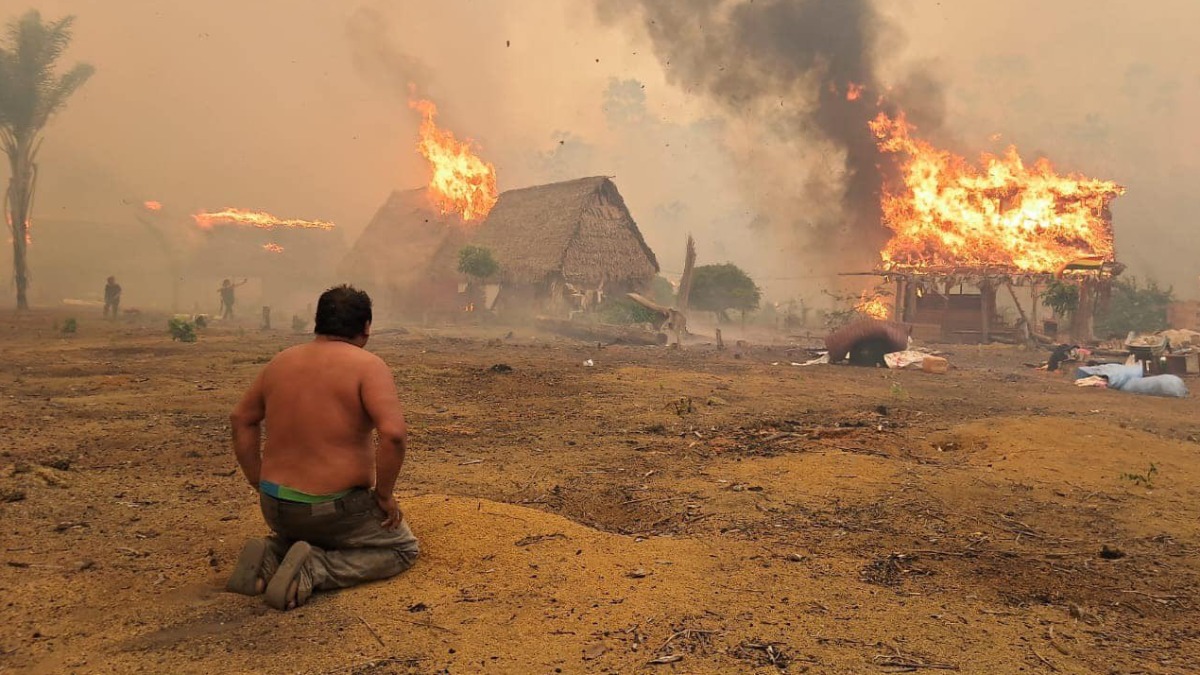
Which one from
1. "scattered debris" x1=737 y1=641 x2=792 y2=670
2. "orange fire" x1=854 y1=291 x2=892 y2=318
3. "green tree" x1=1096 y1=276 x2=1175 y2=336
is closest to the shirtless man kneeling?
"scattered debris" x1=737 y1=641 x2=792 y2=670

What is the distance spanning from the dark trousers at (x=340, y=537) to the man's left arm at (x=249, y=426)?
0.26 meters

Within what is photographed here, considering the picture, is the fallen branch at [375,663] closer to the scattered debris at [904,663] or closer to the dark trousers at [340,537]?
the dark trousers at [340,537]

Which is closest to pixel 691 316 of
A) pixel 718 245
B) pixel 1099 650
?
pixel 1099 650

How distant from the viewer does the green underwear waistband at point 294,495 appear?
288cm

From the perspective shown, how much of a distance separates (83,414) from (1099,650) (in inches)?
345

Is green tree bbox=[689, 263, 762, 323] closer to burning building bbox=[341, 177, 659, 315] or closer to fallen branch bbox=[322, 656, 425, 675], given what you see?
burning building bbox=[341, 177, 659, 315]

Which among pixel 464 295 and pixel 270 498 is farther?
pixel 464 295

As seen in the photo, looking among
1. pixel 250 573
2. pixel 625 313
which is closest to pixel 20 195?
pixel 625 313

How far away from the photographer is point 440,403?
8.48 metres

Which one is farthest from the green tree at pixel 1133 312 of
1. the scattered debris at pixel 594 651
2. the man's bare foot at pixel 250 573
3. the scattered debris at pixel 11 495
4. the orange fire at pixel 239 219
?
the orange fire at pixel 239 219

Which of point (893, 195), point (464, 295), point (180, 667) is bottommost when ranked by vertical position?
point (180, 667)

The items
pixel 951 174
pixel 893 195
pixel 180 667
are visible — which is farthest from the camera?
pixel 893 195

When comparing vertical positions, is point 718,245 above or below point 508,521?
above

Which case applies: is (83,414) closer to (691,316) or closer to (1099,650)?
(1099,650)
